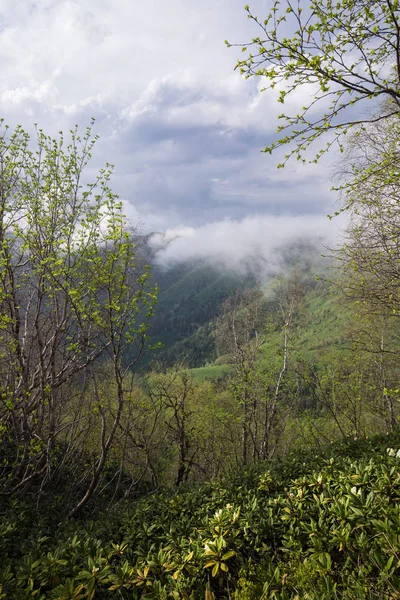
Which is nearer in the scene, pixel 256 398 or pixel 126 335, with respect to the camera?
pixel 126 335

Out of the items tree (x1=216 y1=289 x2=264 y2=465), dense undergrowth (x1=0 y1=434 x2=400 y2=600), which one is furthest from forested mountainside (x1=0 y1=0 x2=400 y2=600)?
tree (x1=216 y1=289 x2=264 y2=465)

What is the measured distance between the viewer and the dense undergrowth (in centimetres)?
332

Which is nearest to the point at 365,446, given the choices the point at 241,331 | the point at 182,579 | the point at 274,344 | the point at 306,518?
the point at 306,518

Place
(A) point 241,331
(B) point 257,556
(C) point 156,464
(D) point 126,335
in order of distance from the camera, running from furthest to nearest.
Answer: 1. (A) point 241,331
2. (C) point 156,464
3. (D) point 126,335
4. (B) point 257,556

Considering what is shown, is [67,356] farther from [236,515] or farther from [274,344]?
[274,344]

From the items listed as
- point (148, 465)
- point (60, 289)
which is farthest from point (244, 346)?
point (60, 289)

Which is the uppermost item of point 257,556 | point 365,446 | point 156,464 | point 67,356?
point 67,356

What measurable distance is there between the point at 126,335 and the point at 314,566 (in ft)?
16.8

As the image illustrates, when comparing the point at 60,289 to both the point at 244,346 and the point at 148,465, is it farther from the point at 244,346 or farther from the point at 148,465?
the point at 244,346

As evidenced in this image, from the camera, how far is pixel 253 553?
4.36 meters

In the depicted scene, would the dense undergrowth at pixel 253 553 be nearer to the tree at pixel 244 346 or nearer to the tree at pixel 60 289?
the tree at pixel 60 289

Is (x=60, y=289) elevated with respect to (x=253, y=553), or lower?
elevated

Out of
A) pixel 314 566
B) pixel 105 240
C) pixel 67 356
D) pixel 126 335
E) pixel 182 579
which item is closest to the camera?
pixel 314 566

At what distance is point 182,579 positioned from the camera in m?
3.73
